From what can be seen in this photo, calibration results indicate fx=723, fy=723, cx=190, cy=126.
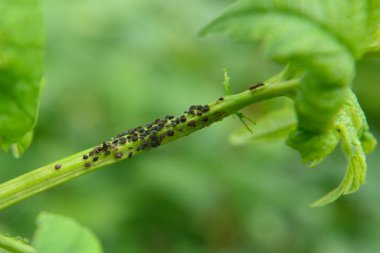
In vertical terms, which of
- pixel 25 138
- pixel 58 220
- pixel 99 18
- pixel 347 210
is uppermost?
pixel 99 18

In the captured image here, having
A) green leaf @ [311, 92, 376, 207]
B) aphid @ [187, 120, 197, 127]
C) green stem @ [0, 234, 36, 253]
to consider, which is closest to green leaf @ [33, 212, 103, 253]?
green stem @ [0, 234, 36, 253]

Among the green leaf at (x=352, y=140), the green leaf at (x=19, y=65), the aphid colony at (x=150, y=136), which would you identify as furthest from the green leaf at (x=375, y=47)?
the green leaf at (x=19, y=65)

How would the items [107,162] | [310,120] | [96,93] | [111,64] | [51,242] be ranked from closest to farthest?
1. [51,242]
2. [310,120]
3. [107,162]
4. [111,64]
5. [96,93]

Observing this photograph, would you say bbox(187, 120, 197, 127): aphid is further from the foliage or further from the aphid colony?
the foliage

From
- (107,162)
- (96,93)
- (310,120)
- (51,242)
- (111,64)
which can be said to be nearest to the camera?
(51,242)

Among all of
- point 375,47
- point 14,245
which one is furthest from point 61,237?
point 375,47

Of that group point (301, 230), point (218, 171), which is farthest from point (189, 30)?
point (301, 230)

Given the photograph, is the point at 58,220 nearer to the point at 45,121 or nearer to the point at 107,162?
the point at 107,162
